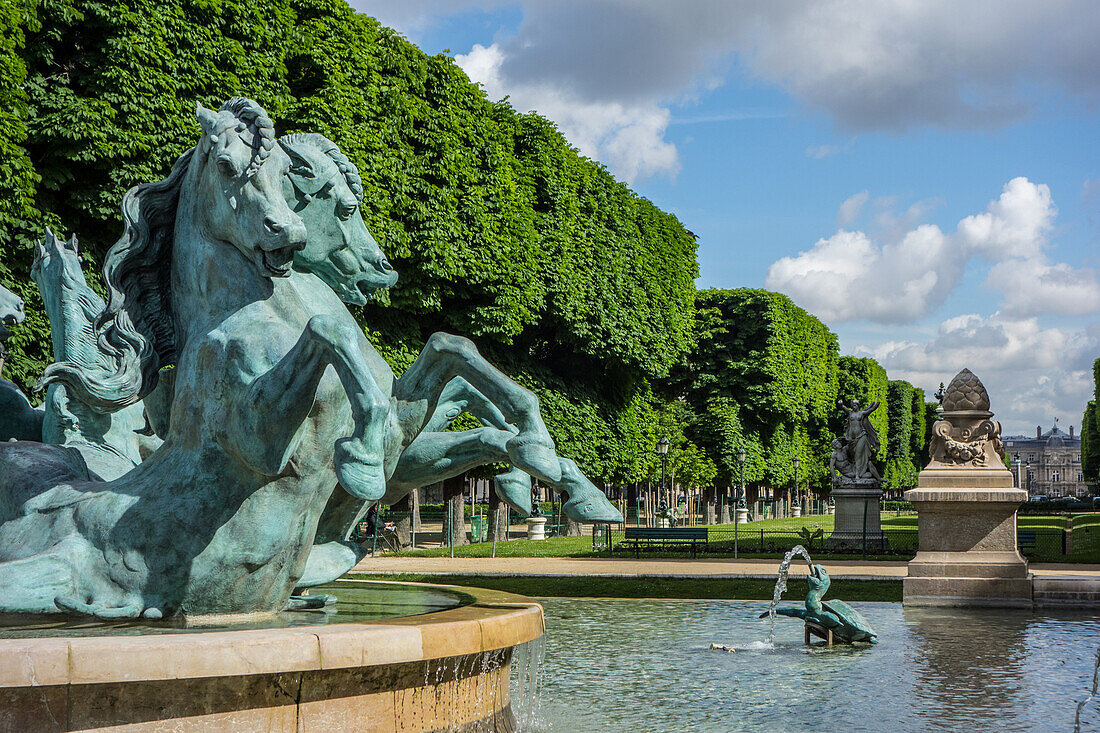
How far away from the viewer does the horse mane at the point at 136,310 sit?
5.27 m

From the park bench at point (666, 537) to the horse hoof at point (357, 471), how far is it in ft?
59.8

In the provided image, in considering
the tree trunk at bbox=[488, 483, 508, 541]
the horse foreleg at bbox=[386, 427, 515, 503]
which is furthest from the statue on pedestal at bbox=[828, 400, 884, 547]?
the horse foreleg at bbox=[386, 427, 515, 503]

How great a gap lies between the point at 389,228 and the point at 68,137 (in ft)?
19.0

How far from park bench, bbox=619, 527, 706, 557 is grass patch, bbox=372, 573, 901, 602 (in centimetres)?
603

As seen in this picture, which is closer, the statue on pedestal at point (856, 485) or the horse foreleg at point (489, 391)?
the horse foreleg at point (489, 391)

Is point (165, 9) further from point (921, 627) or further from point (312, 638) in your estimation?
point (312, 638)

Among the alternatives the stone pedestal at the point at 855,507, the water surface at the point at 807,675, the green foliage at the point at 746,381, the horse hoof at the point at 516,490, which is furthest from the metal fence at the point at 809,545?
the green foliage at the point at 746,381

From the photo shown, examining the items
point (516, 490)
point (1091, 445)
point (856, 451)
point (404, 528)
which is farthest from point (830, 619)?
point (1091, 445)

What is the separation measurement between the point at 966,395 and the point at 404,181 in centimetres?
1095

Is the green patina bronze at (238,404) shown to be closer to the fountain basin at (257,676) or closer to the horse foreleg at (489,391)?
the horse foreleg at (489,391)

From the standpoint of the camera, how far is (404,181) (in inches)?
782

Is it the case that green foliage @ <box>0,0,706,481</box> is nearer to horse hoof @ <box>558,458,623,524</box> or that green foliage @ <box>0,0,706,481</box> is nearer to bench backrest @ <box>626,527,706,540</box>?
bench backrest @ <box>626,527,706,540</box>

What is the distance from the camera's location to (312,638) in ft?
13.3

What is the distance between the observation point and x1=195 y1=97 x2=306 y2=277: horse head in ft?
16.0
